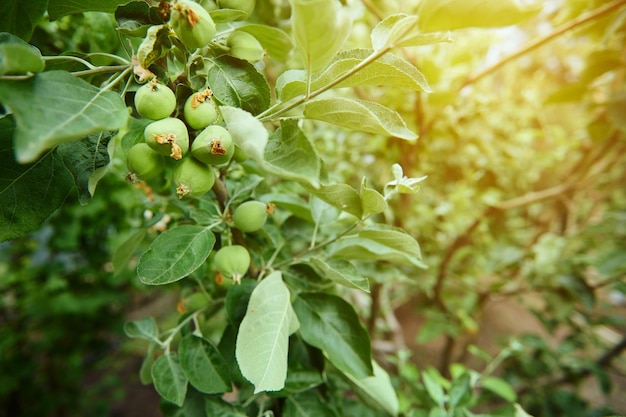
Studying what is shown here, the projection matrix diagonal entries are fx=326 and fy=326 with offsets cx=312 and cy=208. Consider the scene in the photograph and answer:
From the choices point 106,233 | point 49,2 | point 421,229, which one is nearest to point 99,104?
point 49,2

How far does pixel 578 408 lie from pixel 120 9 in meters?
1.71

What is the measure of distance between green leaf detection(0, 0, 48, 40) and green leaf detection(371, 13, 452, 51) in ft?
1.43

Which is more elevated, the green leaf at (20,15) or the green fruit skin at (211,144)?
the green leaf at (20,15)

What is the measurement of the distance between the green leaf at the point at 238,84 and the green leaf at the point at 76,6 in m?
0.15

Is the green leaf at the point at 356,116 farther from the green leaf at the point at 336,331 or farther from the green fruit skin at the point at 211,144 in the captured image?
the green leaf at the point at 336,331

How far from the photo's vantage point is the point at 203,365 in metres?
0.47

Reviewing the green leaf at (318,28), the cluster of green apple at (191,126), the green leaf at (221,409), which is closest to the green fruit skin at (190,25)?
the cluster of green apple at (191,126)

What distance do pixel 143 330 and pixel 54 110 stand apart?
40 centimetres

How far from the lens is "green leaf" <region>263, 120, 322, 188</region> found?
0.99ft

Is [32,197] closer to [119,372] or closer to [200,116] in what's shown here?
[200,116]

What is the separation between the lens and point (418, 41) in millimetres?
332

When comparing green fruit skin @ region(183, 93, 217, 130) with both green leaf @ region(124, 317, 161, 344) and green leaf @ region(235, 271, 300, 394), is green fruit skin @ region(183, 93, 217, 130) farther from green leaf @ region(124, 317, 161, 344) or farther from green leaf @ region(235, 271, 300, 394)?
green leaf @ region(124, 317, 161, 344)

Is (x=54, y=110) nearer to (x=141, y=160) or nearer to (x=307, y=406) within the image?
(x=141, y=160)

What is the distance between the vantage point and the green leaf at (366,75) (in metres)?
0.36
